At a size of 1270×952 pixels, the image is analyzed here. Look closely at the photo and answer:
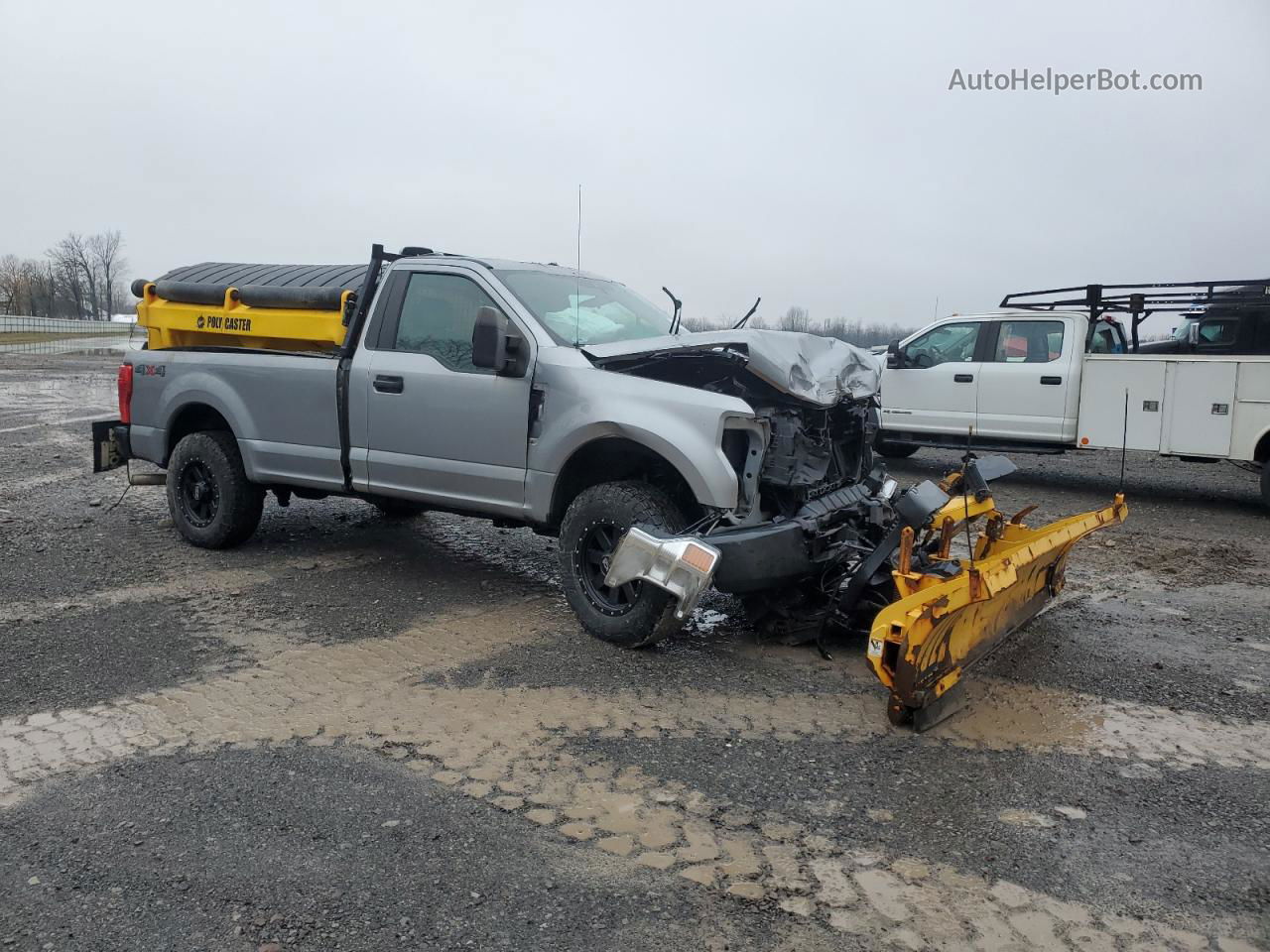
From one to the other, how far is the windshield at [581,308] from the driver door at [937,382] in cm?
542

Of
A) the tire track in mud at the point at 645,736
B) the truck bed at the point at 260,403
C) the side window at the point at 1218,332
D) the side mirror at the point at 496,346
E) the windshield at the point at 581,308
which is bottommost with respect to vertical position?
the tire track in mud at the point at 645,736

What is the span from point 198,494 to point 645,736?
15.0 feet

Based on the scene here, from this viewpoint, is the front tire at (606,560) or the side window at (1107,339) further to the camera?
the side window at (1107,339)

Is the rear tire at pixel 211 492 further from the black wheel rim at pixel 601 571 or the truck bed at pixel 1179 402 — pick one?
the truck bed at pixel 1179 402

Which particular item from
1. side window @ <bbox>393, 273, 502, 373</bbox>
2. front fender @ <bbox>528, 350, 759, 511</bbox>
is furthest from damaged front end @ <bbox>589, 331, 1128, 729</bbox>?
side window @ <bbox>393, 273, 502, 373</bbox>

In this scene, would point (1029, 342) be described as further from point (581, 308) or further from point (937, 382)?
point (581, 308)

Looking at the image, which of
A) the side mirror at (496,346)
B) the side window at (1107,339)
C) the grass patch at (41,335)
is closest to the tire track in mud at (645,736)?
the side mirror at (496,346)

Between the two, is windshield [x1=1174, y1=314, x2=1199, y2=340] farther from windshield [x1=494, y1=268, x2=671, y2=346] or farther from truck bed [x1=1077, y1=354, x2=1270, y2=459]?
windshield [x1=494, y1=268, x2=671, y2=346]

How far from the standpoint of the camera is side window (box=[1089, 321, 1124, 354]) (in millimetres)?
10789

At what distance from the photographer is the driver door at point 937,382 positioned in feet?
37.1

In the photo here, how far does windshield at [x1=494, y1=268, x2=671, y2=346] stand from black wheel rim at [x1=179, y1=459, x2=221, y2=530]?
2845 millimetres

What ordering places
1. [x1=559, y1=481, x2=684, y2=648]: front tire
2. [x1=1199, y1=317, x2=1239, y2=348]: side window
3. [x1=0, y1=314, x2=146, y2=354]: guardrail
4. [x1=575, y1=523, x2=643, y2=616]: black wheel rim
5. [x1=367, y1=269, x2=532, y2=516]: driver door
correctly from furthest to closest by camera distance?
[x1=0, y1=314, x2=146, y2=354]: guardrail → [x1=1199, y1=317, x2=1239, y2=348]: side window → [x1=367, y1=269, x2=532, y2=516]: driver door → [x1=575, y1=523, x2=643, y2=616]: black wheel rim → [x1=559, y1=481, x2=684, y2=648]: front tire

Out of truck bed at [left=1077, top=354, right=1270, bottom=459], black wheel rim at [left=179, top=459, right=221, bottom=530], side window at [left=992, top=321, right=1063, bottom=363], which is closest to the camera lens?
black wheel rim at [left=179, top=459, right=221, bottom=530]

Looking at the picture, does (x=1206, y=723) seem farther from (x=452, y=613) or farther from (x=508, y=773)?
(x=452, y=613)
